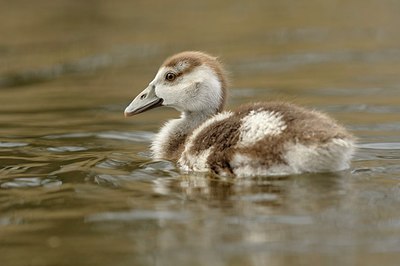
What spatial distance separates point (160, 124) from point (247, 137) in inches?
140

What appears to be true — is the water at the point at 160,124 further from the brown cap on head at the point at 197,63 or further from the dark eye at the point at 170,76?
the brown cap on head at the point at 197,63

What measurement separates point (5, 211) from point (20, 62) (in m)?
8.93

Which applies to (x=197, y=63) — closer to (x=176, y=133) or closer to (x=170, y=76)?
(x=170, y=76)

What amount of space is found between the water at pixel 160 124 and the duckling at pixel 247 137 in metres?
0.13

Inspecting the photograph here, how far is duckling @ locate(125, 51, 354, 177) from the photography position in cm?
734

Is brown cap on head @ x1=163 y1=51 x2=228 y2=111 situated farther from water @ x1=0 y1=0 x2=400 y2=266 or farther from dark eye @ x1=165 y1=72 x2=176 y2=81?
water @ x1=0 y1=0 x2=400 y2=266

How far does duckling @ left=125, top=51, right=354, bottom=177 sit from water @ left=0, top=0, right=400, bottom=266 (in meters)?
0.13

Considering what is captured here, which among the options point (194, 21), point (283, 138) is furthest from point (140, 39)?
point (283, 138)

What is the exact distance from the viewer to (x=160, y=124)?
11.0 meters

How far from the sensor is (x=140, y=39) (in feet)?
56.6

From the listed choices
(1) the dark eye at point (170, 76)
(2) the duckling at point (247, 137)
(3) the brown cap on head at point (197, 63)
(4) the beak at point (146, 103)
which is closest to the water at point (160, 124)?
(2) the duckling at point (247, 137)

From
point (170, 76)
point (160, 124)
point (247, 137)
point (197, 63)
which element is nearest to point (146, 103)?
point (170, 76)

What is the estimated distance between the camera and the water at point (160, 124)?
5.95m

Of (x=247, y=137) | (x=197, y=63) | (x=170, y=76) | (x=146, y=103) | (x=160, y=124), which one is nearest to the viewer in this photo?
(x=247, y=137)
